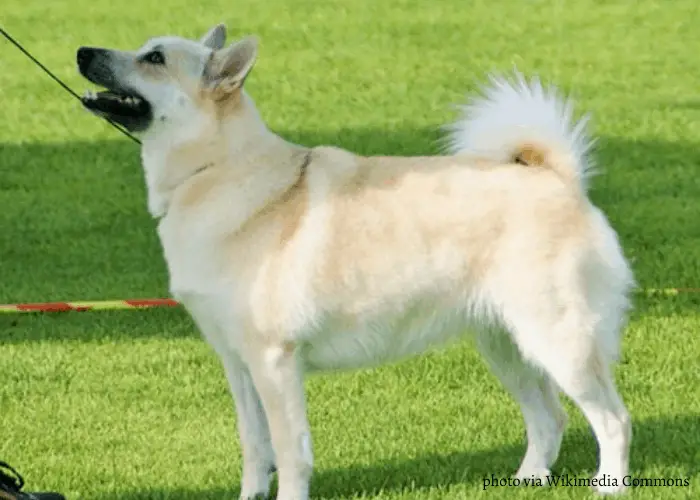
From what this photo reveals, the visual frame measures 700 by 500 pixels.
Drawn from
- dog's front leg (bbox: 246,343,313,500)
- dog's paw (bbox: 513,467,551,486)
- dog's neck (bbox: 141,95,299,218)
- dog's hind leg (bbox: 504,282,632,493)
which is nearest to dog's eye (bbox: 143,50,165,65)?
dog's neck (bbox: 141,95,299,218)

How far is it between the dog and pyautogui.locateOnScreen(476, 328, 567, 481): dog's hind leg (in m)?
0.30

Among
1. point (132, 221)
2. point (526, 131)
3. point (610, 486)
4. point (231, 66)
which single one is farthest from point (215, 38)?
point (132, 221)

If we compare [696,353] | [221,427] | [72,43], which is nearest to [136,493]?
[221,427]

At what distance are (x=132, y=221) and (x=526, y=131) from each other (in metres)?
5.76

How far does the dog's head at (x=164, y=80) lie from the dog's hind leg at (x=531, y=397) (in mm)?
1263

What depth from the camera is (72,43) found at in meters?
16.7

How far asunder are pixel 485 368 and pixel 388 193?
199 centimetres

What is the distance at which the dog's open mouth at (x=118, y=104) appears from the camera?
4.87m

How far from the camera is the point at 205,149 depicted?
16.3ft

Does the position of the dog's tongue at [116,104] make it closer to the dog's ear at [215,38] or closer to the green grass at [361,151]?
the dog's ear at [215,38]

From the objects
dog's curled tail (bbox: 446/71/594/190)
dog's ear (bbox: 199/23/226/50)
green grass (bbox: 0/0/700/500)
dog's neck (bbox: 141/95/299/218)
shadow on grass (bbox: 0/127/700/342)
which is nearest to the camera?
dog's neck (bbox: 141/95/299/218)

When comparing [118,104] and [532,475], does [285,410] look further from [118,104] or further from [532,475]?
A: [118,104]

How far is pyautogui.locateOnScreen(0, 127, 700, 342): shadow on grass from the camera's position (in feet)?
26.1

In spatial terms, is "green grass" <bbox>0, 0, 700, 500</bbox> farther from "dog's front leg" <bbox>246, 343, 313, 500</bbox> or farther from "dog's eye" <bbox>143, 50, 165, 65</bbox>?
"dog's eye" <bbox>143, 50, 165, 65</bbox>
